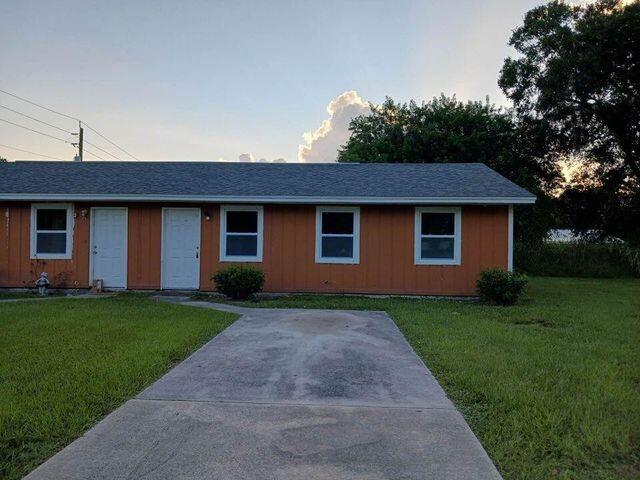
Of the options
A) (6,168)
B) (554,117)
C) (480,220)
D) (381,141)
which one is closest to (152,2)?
(6,168)

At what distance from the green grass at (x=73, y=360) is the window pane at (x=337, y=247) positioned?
3.91m

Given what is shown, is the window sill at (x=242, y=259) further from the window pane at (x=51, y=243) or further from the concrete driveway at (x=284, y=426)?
the concrete driveway at (x=284, y=426)

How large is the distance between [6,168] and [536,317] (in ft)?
49.2

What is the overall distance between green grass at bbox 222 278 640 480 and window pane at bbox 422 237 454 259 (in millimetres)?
1970

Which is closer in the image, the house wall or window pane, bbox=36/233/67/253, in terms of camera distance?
the house wall

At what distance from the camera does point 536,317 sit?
8.70 m

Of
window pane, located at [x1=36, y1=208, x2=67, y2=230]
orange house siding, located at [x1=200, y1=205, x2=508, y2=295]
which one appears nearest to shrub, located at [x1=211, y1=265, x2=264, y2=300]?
orange house siding, located at [x1=200, y1=205, x2=508, y2=295]

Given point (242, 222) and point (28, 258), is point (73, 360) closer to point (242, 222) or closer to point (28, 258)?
point (242, 222)

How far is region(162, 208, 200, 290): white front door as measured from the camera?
11.8 meters

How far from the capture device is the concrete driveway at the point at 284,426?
2889mm

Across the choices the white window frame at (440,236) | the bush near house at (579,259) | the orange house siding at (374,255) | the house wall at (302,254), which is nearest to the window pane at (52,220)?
the house wall at (302,254)

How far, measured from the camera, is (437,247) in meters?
11.5

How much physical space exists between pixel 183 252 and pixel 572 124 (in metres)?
19.1

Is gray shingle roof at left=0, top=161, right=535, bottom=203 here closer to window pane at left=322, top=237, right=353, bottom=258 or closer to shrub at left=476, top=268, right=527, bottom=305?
window pane at left=322, top=237, right=353, bottom=258
